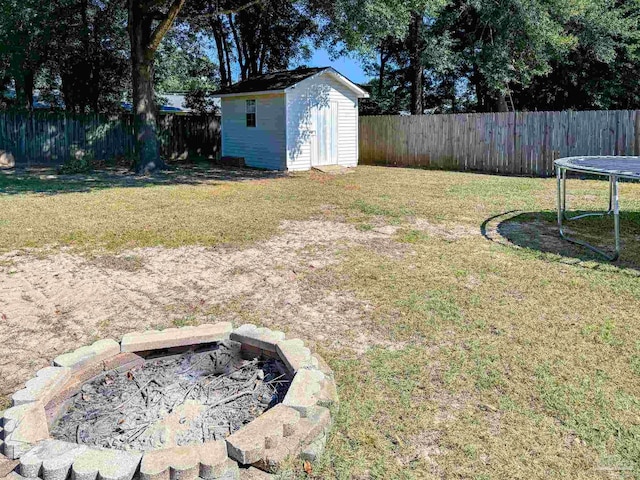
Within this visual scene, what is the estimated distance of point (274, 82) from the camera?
1527cm

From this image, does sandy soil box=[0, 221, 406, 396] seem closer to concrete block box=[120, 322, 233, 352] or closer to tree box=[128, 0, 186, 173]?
concrete block box=[120, 322, 233, 352]

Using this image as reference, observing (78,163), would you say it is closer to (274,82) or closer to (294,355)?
(274,82)

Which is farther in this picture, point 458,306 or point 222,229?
point 222,229

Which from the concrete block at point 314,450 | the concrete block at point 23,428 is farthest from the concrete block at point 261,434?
the concrete block at point 23,428

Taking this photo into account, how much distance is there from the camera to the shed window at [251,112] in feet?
51.5

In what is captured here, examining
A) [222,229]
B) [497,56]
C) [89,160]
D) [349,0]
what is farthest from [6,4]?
[497,56]

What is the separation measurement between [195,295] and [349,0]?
9.35 meters

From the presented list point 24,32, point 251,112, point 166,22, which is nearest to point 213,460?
point 166,22

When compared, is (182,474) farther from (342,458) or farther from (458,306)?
(458,306)

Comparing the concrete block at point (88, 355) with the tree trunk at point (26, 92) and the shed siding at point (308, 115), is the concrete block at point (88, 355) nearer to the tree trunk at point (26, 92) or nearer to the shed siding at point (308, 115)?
the shed siding at point (308, 115)

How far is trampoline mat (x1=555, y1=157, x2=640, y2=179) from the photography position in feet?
16.9

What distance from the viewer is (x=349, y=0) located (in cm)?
1175

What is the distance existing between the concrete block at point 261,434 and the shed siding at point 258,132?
12676 mm

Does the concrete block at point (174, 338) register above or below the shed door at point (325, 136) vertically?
below
